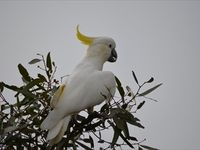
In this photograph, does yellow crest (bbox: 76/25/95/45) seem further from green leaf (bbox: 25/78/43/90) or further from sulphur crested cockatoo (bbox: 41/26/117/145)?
green leaf (bbox: 25/78/43/90)

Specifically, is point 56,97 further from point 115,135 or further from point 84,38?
point 84,38

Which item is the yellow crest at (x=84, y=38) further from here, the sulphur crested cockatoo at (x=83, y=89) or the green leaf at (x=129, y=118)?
the green leaf at (x=129, y=118)

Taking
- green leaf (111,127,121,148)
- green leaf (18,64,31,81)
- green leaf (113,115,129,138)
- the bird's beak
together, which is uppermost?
the bird's beak

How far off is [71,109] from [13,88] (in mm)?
278

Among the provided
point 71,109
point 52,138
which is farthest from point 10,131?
Answer: point 71,109

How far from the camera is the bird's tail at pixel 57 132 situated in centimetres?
114

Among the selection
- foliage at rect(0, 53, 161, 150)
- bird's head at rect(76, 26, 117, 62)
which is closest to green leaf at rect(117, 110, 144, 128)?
foliage at rect(0, 53, 161, 150)

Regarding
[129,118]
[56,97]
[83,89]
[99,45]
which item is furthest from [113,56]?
[129,118]

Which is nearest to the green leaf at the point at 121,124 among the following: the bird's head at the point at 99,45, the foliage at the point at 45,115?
the foliage at the point at 45,115

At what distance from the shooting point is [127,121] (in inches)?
42.9

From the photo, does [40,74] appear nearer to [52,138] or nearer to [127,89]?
[52,138]

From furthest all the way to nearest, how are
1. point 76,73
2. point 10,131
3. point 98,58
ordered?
point 98,58 → point 76,73 → point 10,131

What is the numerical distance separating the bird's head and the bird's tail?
0.56 metres

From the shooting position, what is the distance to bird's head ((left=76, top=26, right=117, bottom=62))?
167cm
